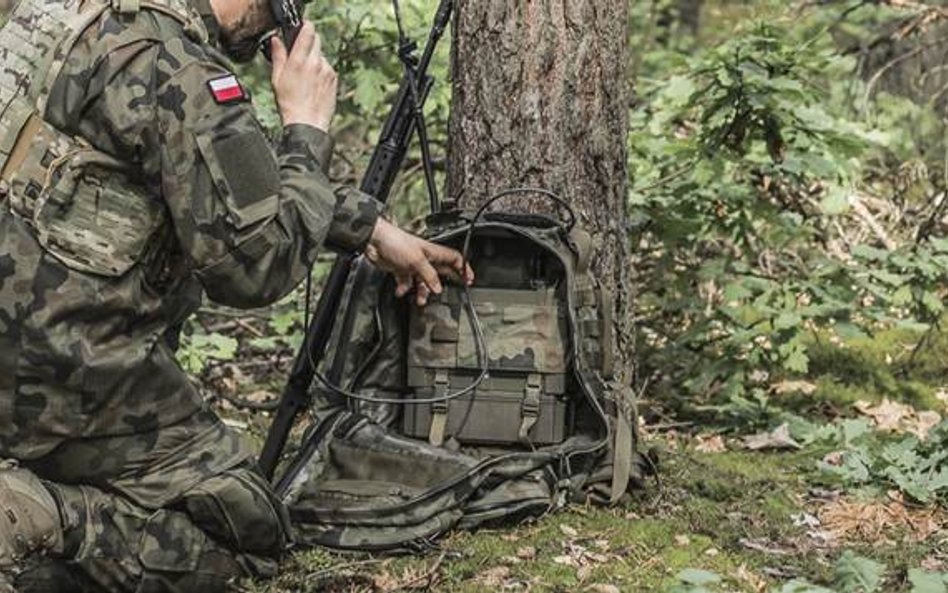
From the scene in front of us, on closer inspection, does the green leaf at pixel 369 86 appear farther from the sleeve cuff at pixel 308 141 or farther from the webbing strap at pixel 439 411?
the sleeve cuff at pixel 308 141

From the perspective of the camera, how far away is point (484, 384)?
14.9 feet

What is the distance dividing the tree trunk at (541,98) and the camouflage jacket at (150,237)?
101cm

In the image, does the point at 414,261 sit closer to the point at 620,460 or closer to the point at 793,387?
the point at 620,460

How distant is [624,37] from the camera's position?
4867 mm

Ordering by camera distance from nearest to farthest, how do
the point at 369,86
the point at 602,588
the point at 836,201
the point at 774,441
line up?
the point at 602,588 < the point at 774,441 < the point at 369,86 < the point at 836,201

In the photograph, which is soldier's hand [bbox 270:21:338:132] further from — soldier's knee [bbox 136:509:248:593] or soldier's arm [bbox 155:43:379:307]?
soldier's knee [bbox 136:509:248:593]

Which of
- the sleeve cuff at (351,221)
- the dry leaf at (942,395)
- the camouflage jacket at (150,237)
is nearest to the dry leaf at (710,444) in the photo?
the dry leaf at (942,395)

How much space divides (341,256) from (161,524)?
3.71ft

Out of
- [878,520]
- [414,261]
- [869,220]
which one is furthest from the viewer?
[869,220]

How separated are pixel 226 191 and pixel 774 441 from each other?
115 inches

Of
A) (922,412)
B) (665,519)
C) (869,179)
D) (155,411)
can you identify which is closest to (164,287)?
(155,411)

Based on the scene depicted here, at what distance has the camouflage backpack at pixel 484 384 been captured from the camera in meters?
4.40

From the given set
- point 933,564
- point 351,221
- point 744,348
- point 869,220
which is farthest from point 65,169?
point 869,220

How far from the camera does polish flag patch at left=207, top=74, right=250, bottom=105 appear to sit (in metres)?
3.59
